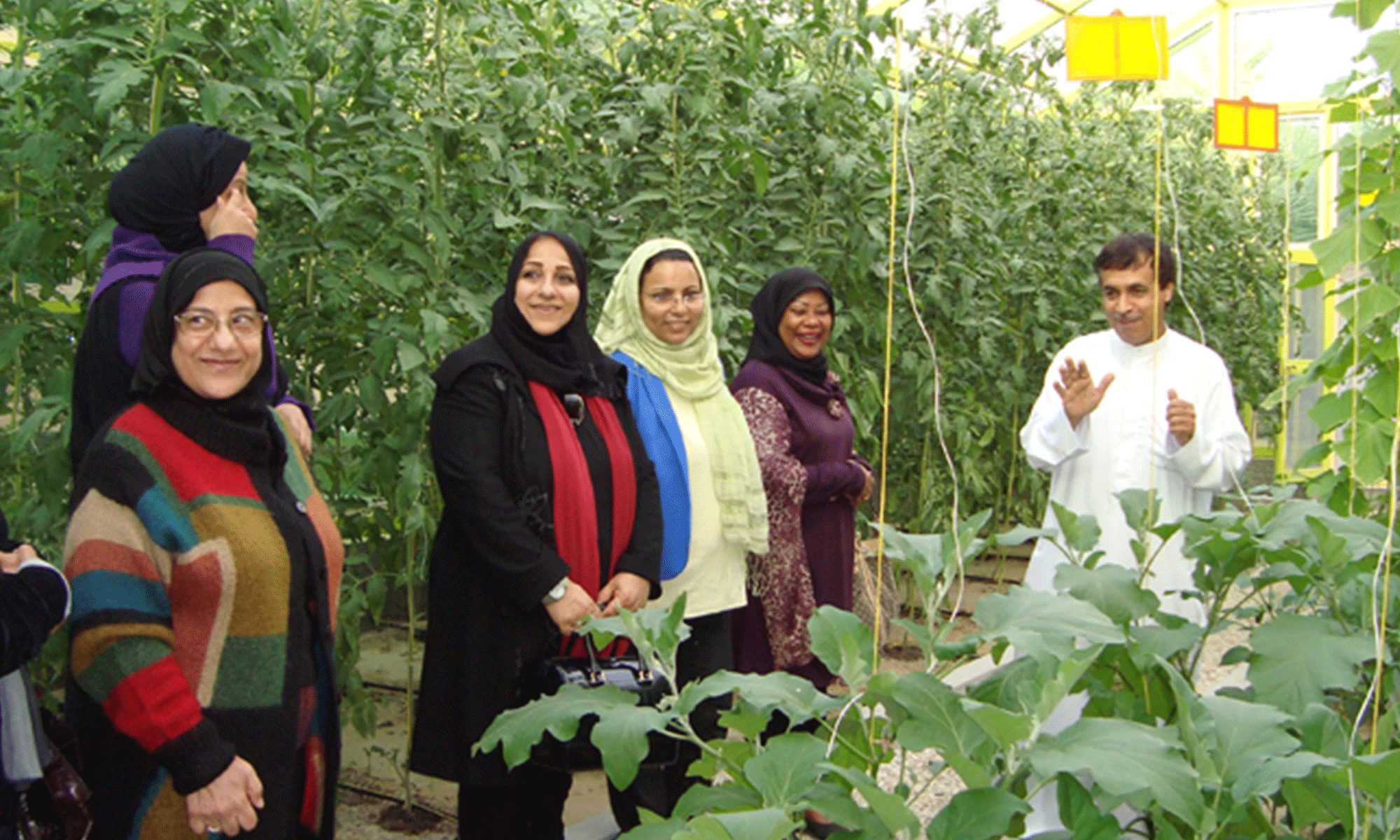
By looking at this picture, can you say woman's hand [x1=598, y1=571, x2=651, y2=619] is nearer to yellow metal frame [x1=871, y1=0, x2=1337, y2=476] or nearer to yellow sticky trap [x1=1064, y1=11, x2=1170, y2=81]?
yellow sticky trap [x1=1064, y1=11, x2=1170, y2=81]

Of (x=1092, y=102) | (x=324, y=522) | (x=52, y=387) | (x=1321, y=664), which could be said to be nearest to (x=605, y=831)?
(x=324, y=522)

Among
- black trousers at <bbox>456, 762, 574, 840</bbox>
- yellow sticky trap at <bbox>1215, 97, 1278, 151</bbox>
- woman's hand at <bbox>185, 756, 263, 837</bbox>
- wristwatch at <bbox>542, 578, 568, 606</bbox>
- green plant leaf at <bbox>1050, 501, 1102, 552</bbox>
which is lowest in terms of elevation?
black trousers at <bbox>456, 762, 574, 840</bbox>

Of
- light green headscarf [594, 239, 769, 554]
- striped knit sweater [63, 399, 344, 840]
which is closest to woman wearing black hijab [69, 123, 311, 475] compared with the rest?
striped knit sweater [63, 399, 344, 840]

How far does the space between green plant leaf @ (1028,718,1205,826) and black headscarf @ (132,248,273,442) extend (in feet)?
4.29

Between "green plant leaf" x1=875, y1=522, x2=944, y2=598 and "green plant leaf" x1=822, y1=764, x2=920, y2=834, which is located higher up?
"green plant leaf" x1=875, y1=522, x2=944, y2=598

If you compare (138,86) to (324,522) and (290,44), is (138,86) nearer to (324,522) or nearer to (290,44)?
(290,44)

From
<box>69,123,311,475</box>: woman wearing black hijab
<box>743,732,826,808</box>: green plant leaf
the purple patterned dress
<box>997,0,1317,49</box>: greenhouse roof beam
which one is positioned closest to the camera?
<box>743,732,826,808</box>: green plant leaf

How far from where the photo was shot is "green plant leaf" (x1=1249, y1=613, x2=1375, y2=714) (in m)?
1.17

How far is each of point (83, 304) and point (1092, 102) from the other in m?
5.40

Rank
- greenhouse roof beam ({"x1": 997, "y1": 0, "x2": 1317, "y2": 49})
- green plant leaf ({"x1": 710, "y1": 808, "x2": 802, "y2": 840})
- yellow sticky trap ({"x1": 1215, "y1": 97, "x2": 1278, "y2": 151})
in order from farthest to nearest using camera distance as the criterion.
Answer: greenhouse roof beam ({"x1": 997, "y1": 0, "x2": 1317, "y2": 49})
yellow sticky trap ({"x1": 1215, "y1": 97, "x2": 1278, "y2": 151})
green plant leaf ({"x1": 710, "y1": 808, "x2": 802, "y2": 840})

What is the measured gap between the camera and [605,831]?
304 centimetres

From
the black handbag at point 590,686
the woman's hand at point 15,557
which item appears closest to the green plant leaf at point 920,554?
the black handbag at point 590,686

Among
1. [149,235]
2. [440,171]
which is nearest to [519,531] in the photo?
[149,235]

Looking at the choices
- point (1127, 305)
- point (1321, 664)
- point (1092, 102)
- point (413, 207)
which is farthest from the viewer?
point (1092, 102)
